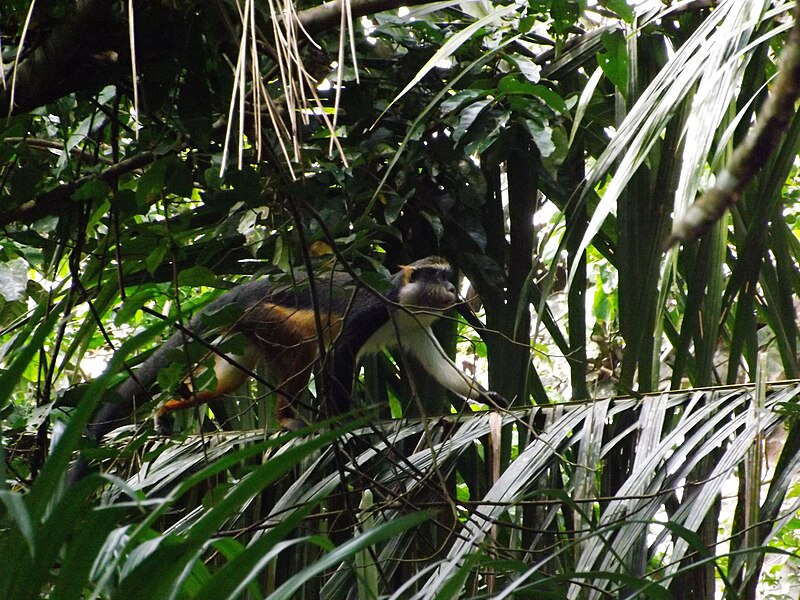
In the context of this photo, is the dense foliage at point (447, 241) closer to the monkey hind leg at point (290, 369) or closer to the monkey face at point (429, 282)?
Answer: the monkey face at point (429, 282)

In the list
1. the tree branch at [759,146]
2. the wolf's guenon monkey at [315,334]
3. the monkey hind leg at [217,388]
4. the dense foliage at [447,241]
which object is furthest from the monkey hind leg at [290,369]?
the tree branch at [759,146]

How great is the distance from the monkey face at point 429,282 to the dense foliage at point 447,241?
0.72 feet

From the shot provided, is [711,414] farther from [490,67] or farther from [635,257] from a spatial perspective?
[490,67]

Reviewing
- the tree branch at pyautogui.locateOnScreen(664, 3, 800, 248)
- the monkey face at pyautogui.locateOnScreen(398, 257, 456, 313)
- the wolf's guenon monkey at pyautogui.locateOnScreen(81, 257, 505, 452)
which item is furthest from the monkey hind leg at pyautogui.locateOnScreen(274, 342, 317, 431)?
the tree branch at pyautogui.locateOnScreen(664, 3, 800, 248)

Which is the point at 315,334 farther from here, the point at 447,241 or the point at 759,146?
the point at 759,146

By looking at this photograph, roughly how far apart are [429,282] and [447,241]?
24.2 inches

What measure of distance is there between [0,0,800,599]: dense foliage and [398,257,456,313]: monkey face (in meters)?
0.22

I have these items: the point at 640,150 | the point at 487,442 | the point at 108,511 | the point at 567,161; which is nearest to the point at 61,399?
the point at 487,442

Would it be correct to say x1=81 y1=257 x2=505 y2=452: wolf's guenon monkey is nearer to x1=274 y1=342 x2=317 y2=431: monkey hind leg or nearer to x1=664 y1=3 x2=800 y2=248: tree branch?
x1=274 y1=342 x2=317 y2=431: monkey hind leg

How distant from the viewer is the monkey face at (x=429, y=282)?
354cm

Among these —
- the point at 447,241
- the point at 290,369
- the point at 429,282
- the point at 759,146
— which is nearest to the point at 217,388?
the point at 290,369

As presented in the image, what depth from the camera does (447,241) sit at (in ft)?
10.1

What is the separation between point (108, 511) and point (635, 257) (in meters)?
1.71

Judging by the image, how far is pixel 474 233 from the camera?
2994 mm
